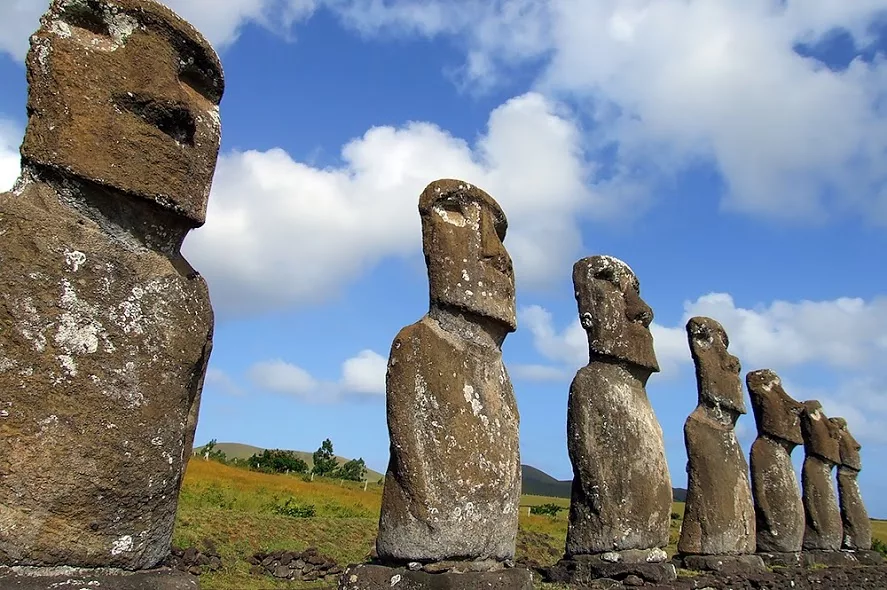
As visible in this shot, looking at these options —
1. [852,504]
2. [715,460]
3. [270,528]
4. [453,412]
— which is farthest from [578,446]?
[852,504]

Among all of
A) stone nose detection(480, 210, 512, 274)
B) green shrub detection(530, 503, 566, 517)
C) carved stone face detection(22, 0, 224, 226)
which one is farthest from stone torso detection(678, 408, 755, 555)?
green shrub detection(530, 503, 566, 517)

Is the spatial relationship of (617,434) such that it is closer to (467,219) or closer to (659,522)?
(659,522)

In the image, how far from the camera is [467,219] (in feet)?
24.0

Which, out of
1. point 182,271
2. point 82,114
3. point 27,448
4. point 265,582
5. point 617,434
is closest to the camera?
point 27,448

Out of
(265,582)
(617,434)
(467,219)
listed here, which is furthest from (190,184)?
(265,582)

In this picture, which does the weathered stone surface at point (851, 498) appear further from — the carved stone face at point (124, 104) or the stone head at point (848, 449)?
the carved stone face at point (124, 104)

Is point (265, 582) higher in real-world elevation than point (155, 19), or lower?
lower

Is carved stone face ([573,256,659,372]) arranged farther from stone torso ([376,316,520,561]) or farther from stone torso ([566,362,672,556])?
stone torso ([376,316,520,561])

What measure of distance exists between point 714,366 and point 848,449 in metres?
9.20

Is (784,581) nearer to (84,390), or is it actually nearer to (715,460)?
(715,460)

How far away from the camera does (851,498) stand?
19484 mm

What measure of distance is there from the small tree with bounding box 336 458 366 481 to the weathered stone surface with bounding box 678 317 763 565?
43.2m

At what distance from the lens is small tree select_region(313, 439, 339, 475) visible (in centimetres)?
5644

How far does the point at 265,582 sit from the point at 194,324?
8.37 meters
